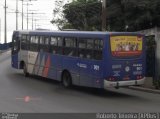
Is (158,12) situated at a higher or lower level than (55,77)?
higher

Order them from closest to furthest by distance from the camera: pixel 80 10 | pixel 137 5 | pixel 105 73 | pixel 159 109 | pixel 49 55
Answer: pixel 159 109
pixel 105 73
pixel 49 55
pixel 137 5
pixel 80 10

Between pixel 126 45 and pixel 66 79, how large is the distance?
4078 millimetres

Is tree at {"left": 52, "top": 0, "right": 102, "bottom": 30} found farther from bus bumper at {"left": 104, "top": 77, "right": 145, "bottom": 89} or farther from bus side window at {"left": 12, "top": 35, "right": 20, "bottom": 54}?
bus bumper at {"left": 104, "top": 77, "right": 145, "bottom": 89}

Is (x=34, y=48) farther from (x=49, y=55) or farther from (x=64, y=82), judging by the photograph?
(x=64, y=82)

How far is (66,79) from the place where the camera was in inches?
909

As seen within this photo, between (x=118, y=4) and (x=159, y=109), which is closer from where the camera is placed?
(x=159, y=109)

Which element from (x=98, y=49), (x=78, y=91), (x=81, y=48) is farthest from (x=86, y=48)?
(x=78, y=91)

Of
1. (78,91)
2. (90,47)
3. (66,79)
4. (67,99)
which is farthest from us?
(66,79)

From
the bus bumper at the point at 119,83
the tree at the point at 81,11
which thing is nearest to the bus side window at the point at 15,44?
the bus bumper at the point at 119,83

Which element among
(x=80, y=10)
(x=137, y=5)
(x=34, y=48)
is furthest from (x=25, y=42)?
(x=80, y=10)

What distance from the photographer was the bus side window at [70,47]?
2225cm

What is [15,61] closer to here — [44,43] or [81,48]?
[44,43]

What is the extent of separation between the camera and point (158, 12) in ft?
126

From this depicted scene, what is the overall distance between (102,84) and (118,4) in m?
24.5
